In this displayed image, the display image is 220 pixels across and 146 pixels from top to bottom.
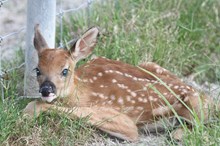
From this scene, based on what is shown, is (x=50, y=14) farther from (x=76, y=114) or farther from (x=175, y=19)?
(x=175, y=19)

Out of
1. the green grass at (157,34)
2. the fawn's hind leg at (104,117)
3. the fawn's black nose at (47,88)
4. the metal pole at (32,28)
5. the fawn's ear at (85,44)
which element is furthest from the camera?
the green grass at (157,34)

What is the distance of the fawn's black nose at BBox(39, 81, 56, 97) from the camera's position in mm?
6488

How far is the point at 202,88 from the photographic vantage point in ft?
26.3

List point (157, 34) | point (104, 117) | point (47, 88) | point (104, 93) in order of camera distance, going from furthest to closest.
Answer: point (157, 34), point (104, 93), point (104, 117), point (47, 88)

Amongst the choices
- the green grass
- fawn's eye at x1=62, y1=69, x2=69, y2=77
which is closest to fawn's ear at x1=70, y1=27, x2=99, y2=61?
fawn's eye at x1=62, y1=69, x2=69, y2=77

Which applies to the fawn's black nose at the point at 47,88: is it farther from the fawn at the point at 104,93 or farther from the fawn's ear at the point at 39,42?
the fawn's ear at the point at 39,42

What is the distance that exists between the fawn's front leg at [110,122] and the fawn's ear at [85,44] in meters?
0.48

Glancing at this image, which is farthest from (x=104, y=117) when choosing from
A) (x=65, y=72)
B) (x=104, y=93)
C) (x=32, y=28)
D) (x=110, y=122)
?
(x=32, y=28)

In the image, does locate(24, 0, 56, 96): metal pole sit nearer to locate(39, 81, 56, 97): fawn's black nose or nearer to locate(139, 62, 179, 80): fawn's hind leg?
locate(39, 81, 56, 97): fawn's black nose

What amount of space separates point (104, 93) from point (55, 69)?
490 millimetres

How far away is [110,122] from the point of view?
6.76m

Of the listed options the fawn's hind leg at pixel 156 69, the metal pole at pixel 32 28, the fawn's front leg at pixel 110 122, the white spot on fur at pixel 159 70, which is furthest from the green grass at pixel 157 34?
the fawn's front leg at pixel 110 122

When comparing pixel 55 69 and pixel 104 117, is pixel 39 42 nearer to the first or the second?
pixel 55 69

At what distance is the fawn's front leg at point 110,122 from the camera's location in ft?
22.0
